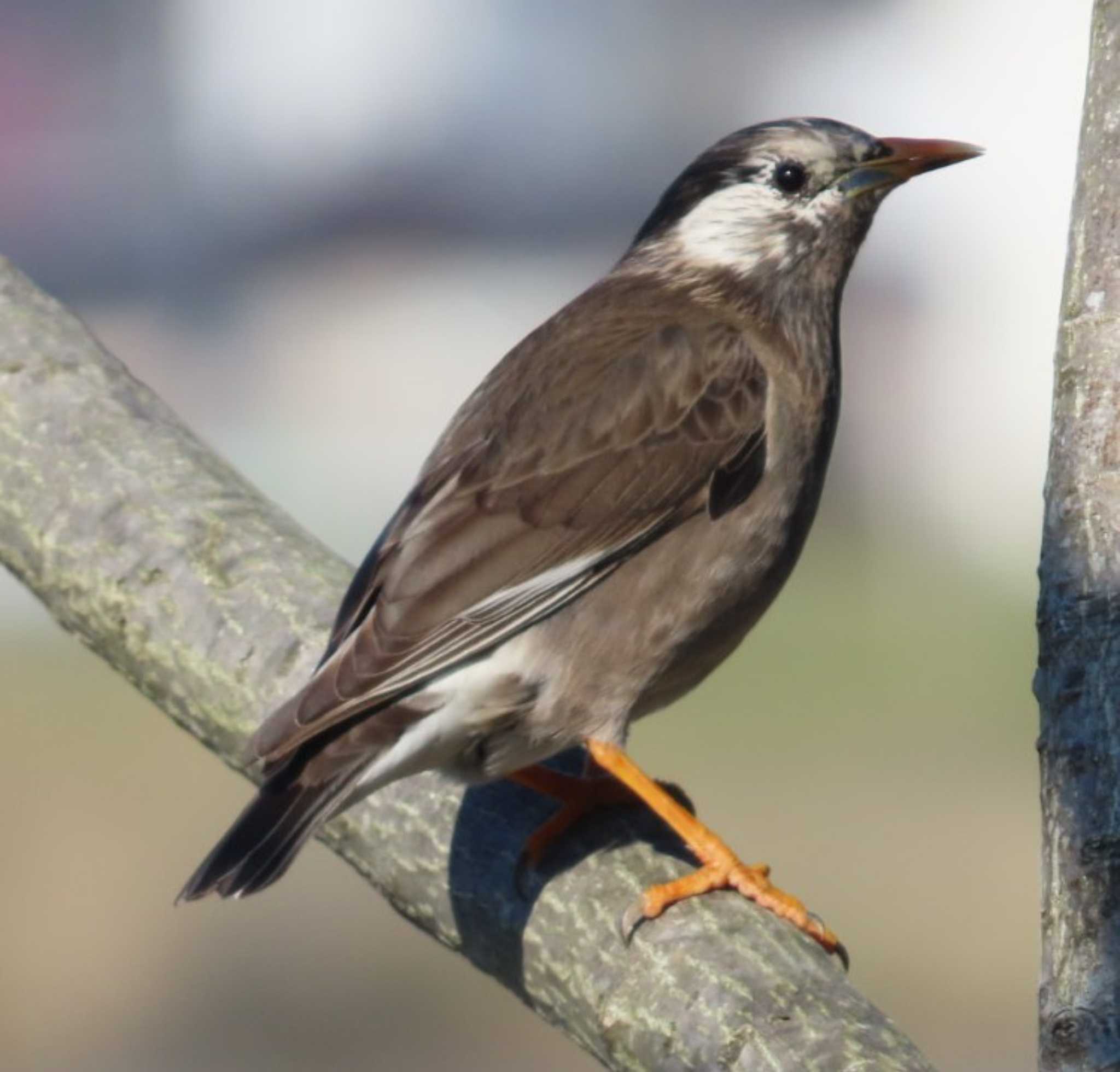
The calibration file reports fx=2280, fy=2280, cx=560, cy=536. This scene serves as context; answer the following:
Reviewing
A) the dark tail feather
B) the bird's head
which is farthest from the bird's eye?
the dark tail feather

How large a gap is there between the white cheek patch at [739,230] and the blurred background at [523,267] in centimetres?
532

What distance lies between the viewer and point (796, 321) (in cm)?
421

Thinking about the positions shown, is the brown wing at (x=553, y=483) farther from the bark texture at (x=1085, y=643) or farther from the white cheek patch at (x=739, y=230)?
the bark texture at (x=1085, y=643)

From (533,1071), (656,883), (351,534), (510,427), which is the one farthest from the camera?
(351,534)

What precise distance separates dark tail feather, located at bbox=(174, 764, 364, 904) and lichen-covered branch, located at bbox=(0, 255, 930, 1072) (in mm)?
224

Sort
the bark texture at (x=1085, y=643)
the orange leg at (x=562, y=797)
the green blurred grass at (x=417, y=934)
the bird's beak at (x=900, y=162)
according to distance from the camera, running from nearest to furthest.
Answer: the bark texture at (x=1085, y=643) → the orange leg at (x=562, y=797) → the bird's beak at (x=900, y=162) → the green blurred grass at (x=417, y=934)

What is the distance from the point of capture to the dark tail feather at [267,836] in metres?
3.33

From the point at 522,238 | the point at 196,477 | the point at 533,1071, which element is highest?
the point at 196,477

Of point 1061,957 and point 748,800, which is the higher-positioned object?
point 1061,957

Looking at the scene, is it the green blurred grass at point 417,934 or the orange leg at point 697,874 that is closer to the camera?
A: the orange leg at point 697,874

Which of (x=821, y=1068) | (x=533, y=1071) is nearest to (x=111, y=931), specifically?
(x=533, y=1071)

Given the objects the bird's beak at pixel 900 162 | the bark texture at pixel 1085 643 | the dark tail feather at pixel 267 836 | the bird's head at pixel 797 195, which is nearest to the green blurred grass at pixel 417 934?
the bird's head at pixel 797 195

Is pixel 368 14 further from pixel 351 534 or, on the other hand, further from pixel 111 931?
pixel 111 931

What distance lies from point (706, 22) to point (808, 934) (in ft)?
38.8
